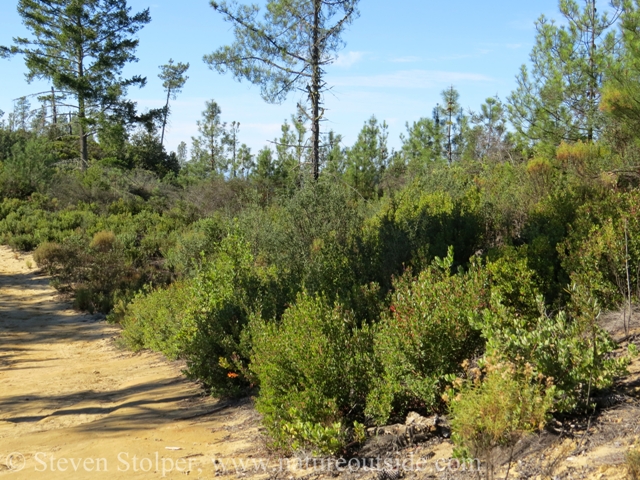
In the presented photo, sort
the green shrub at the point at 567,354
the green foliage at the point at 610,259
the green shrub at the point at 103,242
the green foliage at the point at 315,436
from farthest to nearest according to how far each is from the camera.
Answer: the green shrub at the point at 103,242 < the green foliage at the point at 610,259 < the green foliage at the point at 315,436 < the green shrub at the point at 567,354

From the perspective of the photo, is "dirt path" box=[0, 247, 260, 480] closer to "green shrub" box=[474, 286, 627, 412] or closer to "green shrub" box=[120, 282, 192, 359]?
"green shrub" box=[120, 282, 192, 359]

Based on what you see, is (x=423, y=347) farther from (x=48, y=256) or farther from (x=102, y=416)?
(x=48, y=256)

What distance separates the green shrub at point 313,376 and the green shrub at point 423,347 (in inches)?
8.9

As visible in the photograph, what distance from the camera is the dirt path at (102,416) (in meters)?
4.81

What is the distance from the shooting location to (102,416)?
6582 millimetres

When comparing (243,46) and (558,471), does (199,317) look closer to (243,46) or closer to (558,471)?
(558,471)

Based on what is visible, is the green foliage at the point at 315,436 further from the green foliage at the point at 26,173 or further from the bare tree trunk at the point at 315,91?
the green foliage at the point at 26,173

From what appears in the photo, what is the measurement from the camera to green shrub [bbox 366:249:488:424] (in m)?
4.39

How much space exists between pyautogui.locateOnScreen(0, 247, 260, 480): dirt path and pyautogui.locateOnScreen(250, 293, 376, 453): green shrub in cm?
55

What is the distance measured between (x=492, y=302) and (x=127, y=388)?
526 cm

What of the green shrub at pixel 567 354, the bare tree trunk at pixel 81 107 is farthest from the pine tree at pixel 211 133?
the green shrub at pixel 567 354

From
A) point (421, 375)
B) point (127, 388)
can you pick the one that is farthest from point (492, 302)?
point (127, 388)

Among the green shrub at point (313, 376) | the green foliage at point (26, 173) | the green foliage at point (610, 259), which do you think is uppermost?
the green foliage at point (26, 173)

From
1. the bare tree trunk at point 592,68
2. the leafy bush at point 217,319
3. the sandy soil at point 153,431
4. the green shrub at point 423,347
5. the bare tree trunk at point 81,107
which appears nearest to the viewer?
the sandy soil at point 153,431
